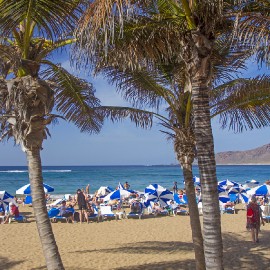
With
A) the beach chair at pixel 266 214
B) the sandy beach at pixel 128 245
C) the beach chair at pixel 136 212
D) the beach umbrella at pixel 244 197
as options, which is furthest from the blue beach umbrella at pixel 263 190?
the beach chair at pixel 136 212

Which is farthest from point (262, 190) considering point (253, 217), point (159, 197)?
point (253, 217)

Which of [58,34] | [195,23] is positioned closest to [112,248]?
[58,34]

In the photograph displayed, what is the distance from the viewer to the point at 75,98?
7477 millimetres

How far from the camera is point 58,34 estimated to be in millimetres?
5324

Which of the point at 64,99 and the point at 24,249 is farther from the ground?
the point at 64,99

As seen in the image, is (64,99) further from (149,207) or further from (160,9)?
(149,207)

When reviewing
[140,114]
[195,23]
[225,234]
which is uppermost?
[195,23]

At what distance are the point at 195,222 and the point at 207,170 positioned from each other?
8.54 feet

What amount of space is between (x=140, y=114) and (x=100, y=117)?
37.7 inches

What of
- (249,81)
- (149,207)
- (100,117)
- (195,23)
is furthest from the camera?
(149,207)

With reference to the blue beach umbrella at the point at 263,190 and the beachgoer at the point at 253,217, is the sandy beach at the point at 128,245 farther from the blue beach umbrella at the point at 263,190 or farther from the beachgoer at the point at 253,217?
the blue beach umbrella at the point at 263,190

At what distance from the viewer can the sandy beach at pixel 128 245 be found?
27.3ft

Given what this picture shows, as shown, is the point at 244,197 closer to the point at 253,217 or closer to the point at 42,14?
the point at 253,217

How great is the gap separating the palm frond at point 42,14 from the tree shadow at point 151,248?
20.2 ft
